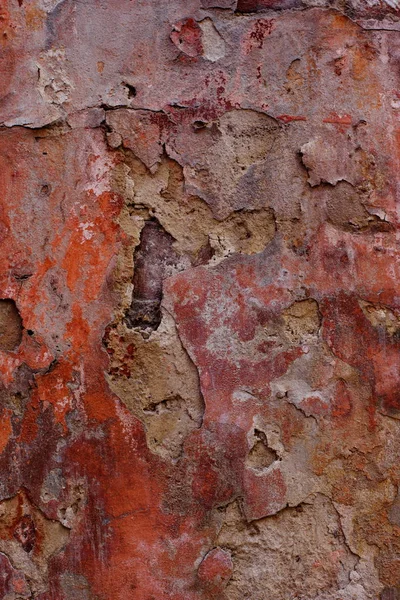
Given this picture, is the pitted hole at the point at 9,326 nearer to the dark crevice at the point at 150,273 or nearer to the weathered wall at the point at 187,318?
the weathered wall at the point at 187,318

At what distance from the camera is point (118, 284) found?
7.03 ft

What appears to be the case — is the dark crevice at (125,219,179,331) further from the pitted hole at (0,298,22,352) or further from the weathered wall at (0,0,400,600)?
the pitted hole at (0,298,22,352)

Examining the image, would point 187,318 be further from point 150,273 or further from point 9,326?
point 9,326

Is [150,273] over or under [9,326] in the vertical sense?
over

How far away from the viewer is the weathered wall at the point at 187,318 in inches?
83.3

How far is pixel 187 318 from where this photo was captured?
7.04 feet

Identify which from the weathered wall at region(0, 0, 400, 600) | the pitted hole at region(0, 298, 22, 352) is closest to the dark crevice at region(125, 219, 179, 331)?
the weathered wall at region(0, 0, 400, 600)

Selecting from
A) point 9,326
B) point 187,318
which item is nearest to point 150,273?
point 187,318

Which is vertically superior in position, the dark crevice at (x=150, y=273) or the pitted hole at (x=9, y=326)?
the dark crevice at (x=150, y=273)

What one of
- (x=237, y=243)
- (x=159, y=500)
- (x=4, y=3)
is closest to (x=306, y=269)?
(x=237, y=243)

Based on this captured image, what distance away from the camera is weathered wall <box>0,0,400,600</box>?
212 centimetres

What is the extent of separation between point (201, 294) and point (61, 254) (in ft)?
1.41

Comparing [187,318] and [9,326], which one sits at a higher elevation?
[187,318]

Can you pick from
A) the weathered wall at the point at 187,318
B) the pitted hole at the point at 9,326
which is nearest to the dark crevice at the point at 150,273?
the weathered wall at the point at 187,318
